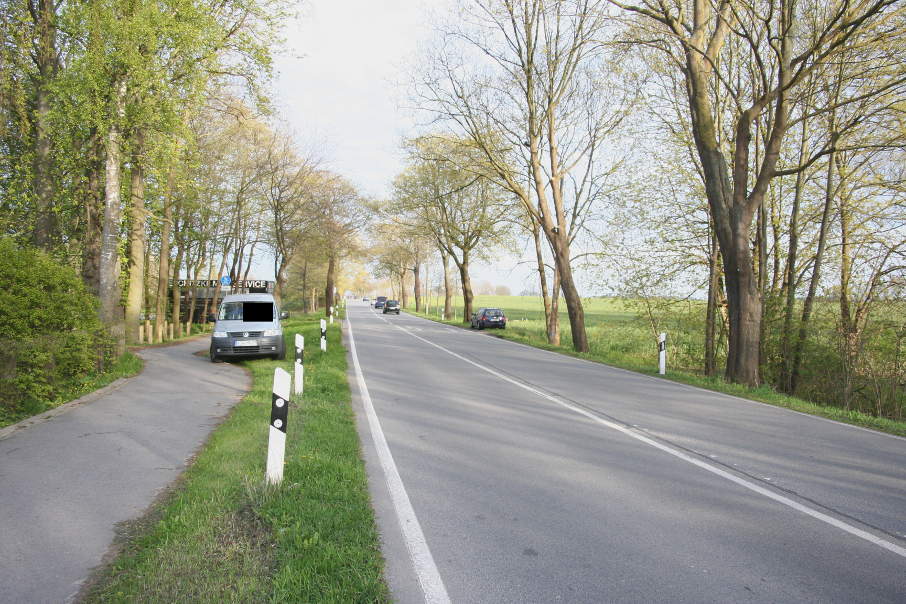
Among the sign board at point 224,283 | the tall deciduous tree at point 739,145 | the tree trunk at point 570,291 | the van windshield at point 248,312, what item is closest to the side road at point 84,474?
the van windshield at point 248,312

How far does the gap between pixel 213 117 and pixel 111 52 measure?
12357 millimetres

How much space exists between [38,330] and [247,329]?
6162 millimetres

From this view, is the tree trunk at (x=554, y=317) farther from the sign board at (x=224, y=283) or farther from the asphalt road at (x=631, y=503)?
the sign board at (x=224, y=283)

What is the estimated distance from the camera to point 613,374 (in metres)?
12.6

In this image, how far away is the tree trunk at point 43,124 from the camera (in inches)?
484

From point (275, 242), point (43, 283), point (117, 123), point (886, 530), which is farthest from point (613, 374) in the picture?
point (275, 242)

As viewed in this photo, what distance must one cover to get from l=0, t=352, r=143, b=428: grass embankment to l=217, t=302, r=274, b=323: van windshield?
274 centimetres

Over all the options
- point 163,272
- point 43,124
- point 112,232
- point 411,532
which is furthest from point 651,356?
point 43,124

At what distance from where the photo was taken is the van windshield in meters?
14.6

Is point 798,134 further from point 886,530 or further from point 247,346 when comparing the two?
point 247,346

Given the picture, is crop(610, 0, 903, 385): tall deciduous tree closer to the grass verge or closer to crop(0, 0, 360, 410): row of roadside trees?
the grass verge

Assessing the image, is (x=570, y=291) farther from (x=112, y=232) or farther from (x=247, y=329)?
(x=112, y=232)

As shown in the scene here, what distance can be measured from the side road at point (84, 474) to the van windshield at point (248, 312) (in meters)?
4.87

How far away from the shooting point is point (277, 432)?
4.63 metres
